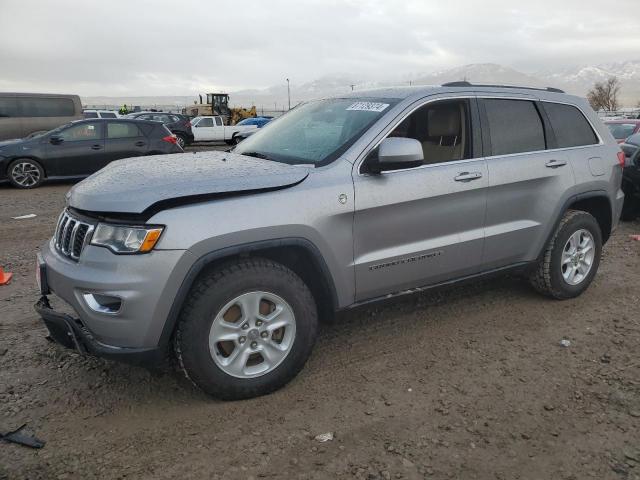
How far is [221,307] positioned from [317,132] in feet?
4.89

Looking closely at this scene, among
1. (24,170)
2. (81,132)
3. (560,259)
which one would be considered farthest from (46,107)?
(560,259)

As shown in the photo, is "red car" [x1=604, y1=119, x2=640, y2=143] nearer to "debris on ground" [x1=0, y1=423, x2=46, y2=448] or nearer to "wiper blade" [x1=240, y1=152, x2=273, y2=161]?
"wiper blade" [x1=240, y1=152, x2=273, y2=161]

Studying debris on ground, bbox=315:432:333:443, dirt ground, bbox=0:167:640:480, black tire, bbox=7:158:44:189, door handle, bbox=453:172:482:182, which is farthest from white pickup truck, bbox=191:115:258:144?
debris on ground, bbox=315:432:333:443

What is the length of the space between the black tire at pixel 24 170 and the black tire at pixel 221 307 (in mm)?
9536

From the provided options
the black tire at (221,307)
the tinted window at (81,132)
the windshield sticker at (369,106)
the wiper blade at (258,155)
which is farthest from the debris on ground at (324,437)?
the tinted window at (81,132)

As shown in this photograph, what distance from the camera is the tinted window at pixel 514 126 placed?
3.80 meters

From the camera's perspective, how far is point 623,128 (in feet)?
40.2

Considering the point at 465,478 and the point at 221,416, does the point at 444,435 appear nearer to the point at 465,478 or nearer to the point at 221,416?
the point at 465,478

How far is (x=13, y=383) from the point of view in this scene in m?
3.09

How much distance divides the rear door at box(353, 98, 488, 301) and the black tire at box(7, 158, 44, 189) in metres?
9.50

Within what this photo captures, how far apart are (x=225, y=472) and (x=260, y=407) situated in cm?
53

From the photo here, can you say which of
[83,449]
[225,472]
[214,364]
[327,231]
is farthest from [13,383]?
[327,231]

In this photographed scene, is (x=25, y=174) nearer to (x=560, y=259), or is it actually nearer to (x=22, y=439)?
(x=22, y=439)

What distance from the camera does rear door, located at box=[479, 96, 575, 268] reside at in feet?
12.2
